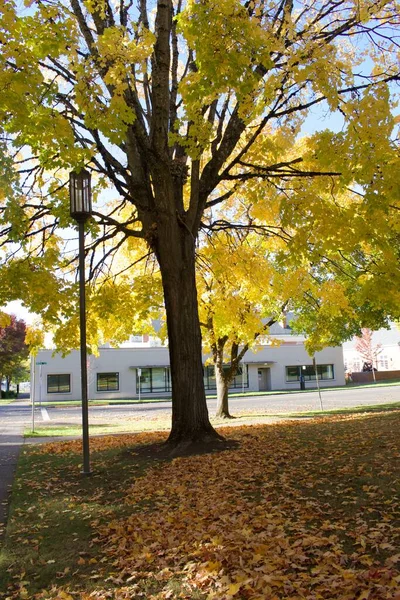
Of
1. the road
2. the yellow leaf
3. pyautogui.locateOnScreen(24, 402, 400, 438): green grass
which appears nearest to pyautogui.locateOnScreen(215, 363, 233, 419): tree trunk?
pyautogui.locateOnScreen(24, 402, 400, 438): green grass

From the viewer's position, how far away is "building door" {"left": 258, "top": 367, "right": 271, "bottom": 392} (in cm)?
5281

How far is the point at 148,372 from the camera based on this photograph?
4812cm

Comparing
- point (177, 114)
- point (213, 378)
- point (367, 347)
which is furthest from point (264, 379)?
point (177, 114)

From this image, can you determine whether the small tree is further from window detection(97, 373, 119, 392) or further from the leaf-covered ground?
the leaf-covered ground

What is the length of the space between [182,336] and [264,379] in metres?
45.9

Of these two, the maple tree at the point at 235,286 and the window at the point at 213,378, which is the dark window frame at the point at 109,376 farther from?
the maple tree at the point at 235,286

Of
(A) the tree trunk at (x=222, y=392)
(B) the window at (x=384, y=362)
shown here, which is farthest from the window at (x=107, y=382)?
(B) the window at (x=384, y=362)

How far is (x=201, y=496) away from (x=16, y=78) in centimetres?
526

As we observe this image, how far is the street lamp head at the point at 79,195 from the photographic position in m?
7.92

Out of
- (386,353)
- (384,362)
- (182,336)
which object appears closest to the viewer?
(182,336)

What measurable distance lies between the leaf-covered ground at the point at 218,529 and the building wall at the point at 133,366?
36.8 meters

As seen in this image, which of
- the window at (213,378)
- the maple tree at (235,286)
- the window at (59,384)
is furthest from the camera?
the window at (213,378)

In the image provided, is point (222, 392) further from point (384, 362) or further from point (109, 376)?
point (384, 362)

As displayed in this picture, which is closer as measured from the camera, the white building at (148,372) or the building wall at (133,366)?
the building wall at (133,366)
